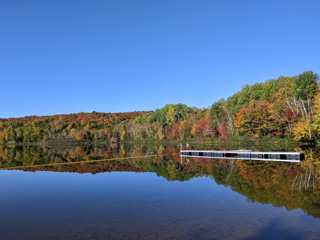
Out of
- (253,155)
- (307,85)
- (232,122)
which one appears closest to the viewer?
(253,155)

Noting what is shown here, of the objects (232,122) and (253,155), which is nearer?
(253,155)

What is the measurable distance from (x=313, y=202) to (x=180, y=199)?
699cm

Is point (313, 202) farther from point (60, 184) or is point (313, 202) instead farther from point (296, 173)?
point (60, 184)

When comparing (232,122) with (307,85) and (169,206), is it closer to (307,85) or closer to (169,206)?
(307,85)

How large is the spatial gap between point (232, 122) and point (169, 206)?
210 feet

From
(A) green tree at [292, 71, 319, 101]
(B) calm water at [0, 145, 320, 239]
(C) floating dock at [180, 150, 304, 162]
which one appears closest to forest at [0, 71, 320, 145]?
(A) green tree at [292, 71, 319, 101]

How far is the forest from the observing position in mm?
52781

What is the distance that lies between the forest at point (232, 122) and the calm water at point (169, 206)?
31.3m

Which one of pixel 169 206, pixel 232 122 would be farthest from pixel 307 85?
pixel 169 206

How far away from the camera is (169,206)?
14211mm

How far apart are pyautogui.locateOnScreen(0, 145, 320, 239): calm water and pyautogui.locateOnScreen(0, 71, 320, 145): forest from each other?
3129 cm

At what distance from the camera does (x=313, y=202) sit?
13758mm

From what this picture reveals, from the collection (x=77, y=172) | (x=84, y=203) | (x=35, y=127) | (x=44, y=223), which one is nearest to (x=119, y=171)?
(x=77, y=172)

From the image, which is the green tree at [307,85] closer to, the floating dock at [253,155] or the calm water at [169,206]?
the floating dock at [253,155]
